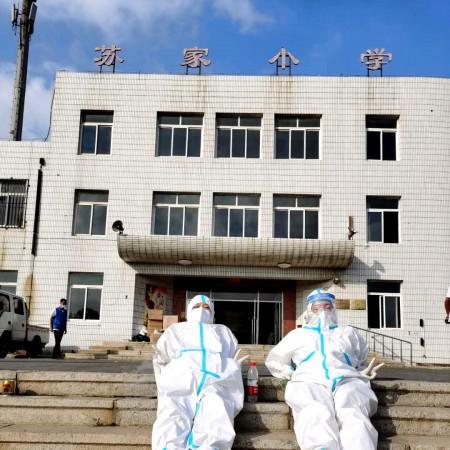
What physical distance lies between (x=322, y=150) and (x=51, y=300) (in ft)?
35.5

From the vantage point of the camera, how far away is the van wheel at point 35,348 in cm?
1742

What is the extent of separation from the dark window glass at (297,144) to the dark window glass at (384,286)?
203 inches

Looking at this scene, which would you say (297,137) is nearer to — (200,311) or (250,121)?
(250,121)

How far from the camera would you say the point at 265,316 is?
69.7 feet

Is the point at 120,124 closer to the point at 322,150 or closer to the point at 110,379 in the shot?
the point at 322,150

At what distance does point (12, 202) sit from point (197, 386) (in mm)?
17951

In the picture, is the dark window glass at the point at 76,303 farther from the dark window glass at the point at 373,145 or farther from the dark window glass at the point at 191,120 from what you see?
the dark window glass at the point at 373,145

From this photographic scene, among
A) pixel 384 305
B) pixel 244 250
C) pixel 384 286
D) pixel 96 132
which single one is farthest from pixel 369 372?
pixel 96 132

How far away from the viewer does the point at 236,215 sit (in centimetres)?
2086

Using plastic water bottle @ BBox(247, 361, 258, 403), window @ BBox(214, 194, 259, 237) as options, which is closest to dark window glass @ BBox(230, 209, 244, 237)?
window @ BBox(214, 194, 259, 237)

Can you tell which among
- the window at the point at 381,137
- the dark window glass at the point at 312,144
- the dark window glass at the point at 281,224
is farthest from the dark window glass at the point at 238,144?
the window at the point at 381,137

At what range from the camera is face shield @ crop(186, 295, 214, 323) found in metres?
6.12

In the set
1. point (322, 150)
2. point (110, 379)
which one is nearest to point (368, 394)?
point (110, 379)

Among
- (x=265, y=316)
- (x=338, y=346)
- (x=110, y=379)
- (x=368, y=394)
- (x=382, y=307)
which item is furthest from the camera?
(x=265, y=316)
